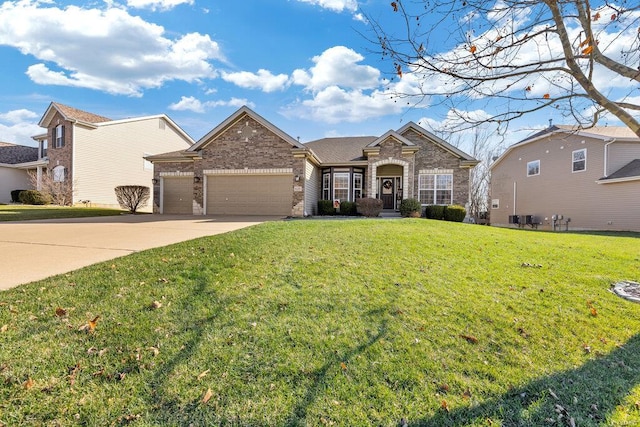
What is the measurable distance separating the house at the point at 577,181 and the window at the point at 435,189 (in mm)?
5372

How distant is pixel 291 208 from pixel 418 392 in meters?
14.0

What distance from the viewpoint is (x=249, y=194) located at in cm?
1697

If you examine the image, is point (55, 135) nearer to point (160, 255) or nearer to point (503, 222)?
point (160, 255)

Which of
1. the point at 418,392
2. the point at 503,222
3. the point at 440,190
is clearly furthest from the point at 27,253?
the point at 503,222

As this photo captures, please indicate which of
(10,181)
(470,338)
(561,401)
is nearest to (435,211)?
(470,338)

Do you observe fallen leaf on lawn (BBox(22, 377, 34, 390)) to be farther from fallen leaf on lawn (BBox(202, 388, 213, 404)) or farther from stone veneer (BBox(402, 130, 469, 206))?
stone veneer (BBox(402, 130, 469, 206))

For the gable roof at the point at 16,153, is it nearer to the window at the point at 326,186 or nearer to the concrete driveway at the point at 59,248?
the concrete driveway at the point at 59,248

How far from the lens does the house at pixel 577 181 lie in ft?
54.3

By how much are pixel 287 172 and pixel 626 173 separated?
1825 centimetres

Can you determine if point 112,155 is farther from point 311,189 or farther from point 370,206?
point 370,206

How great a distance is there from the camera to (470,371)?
300cm

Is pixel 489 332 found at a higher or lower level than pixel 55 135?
lower

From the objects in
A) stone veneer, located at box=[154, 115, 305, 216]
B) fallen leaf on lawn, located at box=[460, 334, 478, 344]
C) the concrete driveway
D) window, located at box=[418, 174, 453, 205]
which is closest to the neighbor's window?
stone veneer, located at box=[154, 115, 305, 216]

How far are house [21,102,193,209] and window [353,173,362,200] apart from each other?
19.3 meters
